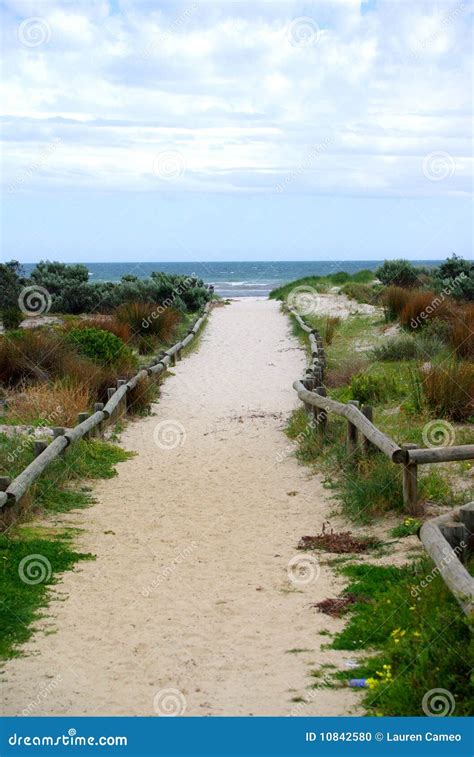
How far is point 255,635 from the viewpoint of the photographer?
19.6 ft

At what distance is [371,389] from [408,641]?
7.99 m

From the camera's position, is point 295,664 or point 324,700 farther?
point 295,664

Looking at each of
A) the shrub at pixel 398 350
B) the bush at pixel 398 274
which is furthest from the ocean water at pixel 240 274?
the shrub at pixel 398 350

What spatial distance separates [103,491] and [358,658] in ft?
16.4

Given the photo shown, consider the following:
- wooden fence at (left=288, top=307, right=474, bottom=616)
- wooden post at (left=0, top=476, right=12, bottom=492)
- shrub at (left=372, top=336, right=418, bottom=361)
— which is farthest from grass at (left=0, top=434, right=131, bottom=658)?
shrub at (left=372, top=336, right=418, bottom=361)

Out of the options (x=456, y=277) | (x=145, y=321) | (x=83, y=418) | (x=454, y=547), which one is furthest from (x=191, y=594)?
(x=456, y=277)

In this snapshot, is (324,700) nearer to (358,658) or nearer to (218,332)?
(358,658)

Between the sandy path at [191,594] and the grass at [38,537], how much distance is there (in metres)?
0.15

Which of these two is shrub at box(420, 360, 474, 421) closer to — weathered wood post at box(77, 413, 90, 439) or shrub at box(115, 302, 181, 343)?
weathered wood post at box(77, 413, 90, 439)

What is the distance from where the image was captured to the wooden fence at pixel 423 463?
5.30m

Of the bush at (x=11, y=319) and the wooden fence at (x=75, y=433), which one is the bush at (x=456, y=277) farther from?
the bush at (x=11, y=319)

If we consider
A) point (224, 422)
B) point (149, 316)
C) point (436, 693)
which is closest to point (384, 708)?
point (436, 693)

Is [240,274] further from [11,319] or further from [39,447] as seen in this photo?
[39,447]

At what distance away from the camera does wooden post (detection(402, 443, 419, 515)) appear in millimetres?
8023
